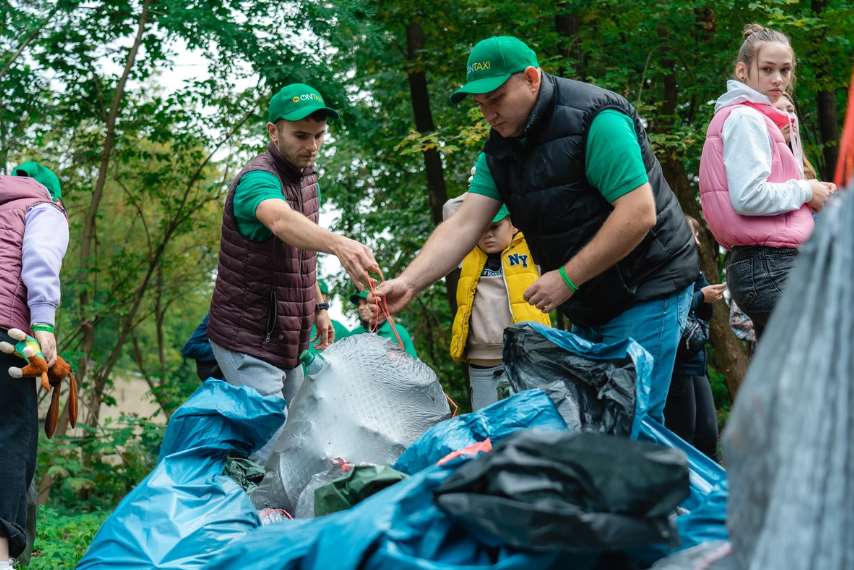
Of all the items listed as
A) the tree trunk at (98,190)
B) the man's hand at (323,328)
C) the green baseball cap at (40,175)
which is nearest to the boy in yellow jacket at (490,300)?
the man's hand at (323,328)

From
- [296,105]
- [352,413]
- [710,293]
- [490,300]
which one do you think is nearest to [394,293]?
[352,413]

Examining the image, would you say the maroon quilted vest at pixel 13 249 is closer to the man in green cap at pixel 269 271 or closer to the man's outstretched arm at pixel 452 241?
the man in green cap at pixel 269 271

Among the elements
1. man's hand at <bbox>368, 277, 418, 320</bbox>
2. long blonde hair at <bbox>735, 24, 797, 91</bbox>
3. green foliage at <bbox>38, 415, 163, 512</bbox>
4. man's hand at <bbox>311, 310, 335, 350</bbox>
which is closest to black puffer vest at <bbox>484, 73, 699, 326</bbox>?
man's hand at <bbox>368, 277, 418, 320</bbox>

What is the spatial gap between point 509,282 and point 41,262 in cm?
226

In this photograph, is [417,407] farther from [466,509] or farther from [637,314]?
[466,509]

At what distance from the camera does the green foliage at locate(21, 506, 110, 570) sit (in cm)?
521

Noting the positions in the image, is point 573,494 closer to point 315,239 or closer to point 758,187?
point 315,239

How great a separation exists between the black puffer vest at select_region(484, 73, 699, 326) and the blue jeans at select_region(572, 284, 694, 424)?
0.10ft

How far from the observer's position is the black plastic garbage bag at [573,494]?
1.86m

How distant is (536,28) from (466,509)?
294 inches

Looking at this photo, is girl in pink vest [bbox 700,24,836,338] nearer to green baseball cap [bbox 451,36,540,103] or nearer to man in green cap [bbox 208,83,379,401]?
green baseball cap [bbox 451,36,540,103]

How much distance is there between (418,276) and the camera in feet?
11.1

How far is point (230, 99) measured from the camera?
9250mm

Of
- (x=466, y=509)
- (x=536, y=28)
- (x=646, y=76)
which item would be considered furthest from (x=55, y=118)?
(x=466, y=509)
